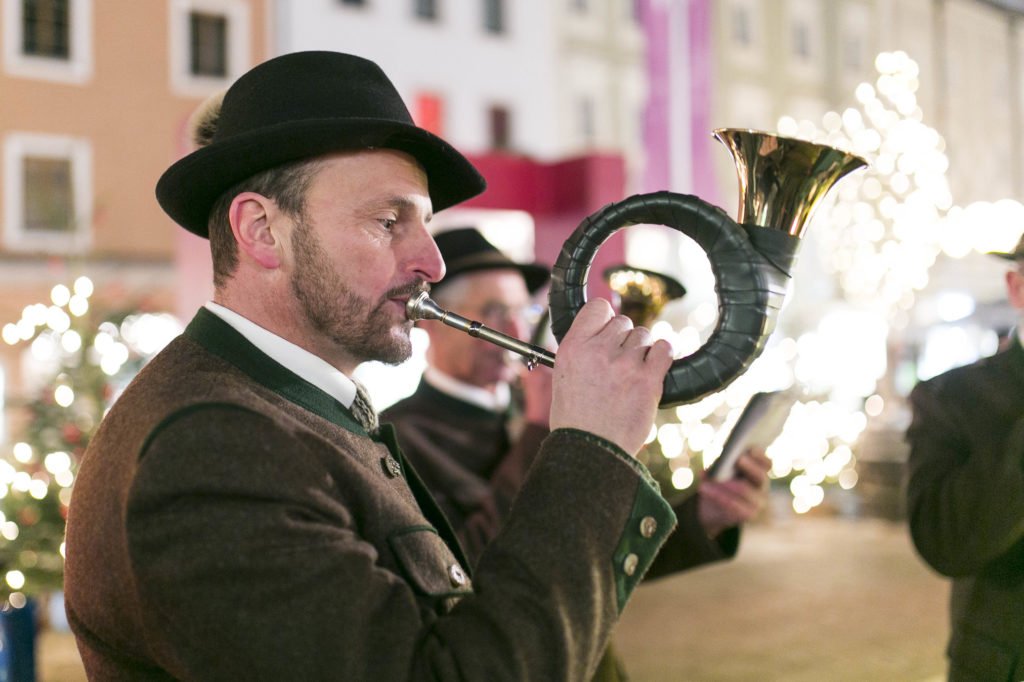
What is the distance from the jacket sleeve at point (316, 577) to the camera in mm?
1248

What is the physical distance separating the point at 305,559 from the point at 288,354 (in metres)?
0.46

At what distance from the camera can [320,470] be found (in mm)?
1402

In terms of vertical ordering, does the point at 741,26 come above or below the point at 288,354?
above

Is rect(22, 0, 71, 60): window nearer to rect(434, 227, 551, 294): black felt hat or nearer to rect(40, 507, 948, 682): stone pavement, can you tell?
rect(40, 507, 948, 682): stone pavement

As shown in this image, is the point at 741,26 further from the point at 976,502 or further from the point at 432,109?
the point at 976,502

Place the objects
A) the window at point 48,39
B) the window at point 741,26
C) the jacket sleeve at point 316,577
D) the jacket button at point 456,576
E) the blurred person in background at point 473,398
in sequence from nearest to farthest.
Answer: the jacket sleeve at point 316,577, the jacket button at point 456,576, the blurred person in background at point 473,398, the window at point 48,39, the window at point 741,26

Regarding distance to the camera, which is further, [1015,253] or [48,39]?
[48,39]

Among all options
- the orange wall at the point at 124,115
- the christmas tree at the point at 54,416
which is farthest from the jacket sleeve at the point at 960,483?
the orange wall at the point at 124,115

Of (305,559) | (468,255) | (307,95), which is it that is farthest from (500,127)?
(305,559)

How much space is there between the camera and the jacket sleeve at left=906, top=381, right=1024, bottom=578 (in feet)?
7.79

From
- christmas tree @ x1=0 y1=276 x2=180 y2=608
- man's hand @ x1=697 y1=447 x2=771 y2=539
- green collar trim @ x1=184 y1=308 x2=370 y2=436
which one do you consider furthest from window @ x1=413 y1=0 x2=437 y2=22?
green collar trim @ x1=184 y1=308 x2=370 y2=436

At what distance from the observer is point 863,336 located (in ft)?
54.4

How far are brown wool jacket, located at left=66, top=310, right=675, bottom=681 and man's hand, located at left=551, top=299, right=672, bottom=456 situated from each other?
3cm

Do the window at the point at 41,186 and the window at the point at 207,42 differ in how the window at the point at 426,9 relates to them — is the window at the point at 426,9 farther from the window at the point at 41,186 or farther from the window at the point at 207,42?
the window at the point at 41,186
